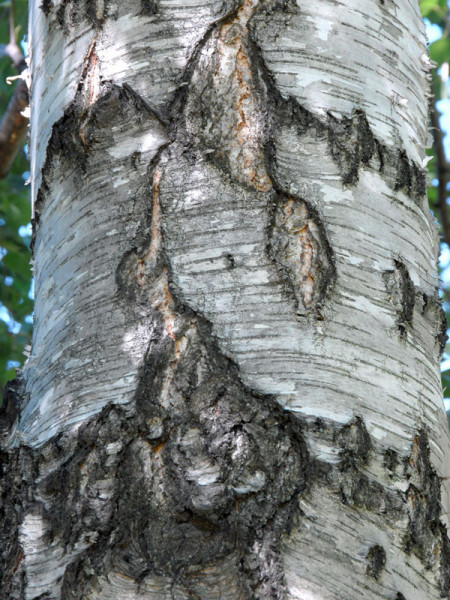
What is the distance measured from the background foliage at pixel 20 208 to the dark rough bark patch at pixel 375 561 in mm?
2874

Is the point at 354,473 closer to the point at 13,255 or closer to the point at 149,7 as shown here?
the point at 149,7

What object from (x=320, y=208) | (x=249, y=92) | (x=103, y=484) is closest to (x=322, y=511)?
(x=103, y=484)

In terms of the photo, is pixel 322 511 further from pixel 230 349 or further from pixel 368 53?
pixel 368 53

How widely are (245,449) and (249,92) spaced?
500 mm

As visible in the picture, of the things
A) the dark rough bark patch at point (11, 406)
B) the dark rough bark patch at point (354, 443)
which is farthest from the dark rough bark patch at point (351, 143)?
the dark rough bark patch at point (11, 406)

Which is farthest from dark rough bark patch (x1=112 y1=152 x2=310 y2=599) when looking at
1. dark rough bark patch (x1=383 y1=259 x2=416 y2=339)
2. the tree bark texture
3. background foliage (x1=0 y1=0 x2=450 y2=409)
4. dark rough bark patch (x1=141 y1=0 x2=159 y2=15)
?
background foliage (x1=0 y1=0 x2=450 y2=409)

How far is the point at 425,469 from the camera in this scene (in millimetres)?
976

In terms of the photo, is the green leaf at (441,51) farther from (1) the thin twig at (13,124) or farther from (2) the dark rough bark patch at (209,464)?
(2) the dark rough bark patch at (209,464)

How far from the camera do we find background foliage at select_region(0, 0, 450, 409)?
3.72 meters

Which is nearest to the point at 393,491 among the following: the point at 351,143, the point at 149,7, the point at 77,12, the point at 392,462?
the point at 392,462

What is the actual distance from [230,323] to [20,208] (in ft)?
12.7

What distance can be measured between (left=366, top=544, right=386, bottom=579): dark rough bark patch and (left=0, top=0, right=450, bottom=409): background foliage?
287 cm

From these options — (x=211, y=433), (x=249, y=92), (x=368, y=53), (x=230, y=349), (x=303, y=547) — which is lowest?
(x=303, y=547)

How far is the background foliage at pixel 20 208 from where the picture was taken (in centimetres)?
372
